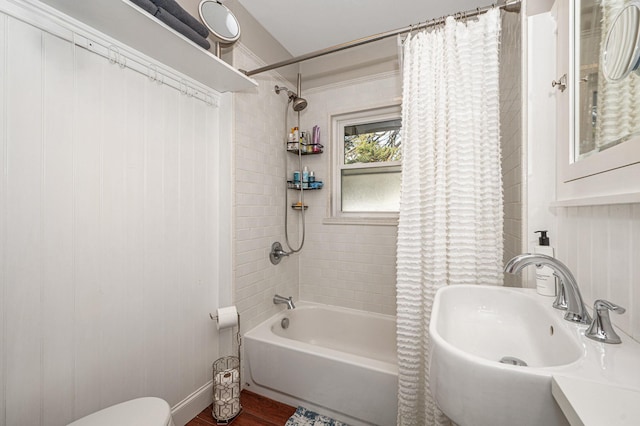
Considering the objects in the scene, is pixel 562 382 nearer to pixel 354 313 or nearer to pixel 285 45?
pixel 354 313

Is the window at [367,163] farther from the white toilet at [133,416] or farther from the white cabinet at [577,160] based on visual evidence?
the white toilet at [133,416]

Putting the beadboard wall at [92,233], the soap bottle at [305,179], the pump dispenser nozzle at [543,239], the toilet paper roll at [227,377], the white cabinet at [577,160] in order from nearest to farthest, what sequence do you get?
the white cabinet at [577,160] < the beadboard wall at [92,233] < the pump dispenser nozzle at [543,239] < the toilet paper roll at [227,377] < the soap bottle at [305,179]

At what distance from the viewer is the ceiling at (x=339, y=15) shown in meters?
1.76

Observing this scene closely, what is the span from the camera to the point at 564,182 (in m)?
0.98

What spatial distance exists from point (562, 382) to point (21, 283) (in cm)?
157

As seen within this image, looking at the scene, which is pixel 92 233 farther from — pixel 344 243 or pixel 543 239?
pixel 543 239

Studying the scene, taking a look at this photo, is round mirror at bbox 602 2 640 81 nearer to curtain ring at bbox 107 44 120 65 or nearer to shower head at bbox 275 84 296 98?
curtain ring at bbox 107 44 120 65

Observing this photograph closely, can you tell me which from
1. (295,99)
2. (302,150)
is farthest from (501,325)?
(295,99)

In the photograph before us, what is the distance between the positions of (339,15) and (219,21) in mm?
822

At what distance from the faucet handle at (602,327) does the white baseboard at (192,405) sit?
5.99 ft

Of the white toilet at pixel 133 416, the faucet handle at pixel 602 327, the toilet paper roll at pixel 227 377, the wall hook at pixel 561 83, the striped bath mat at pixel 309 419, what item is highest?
the wall hook at pixel 561 83

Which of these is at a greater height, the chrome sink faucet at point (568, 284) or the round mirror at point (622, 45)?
the round mirror at point (622, 45)

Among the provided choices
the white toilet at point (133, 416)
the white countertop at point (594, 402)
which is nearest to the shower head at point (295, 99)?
the white toilet at point (133, 416)

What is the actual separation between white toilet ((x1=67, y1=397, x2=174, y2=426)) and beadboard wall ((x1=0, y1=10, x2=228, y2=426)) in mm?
184
